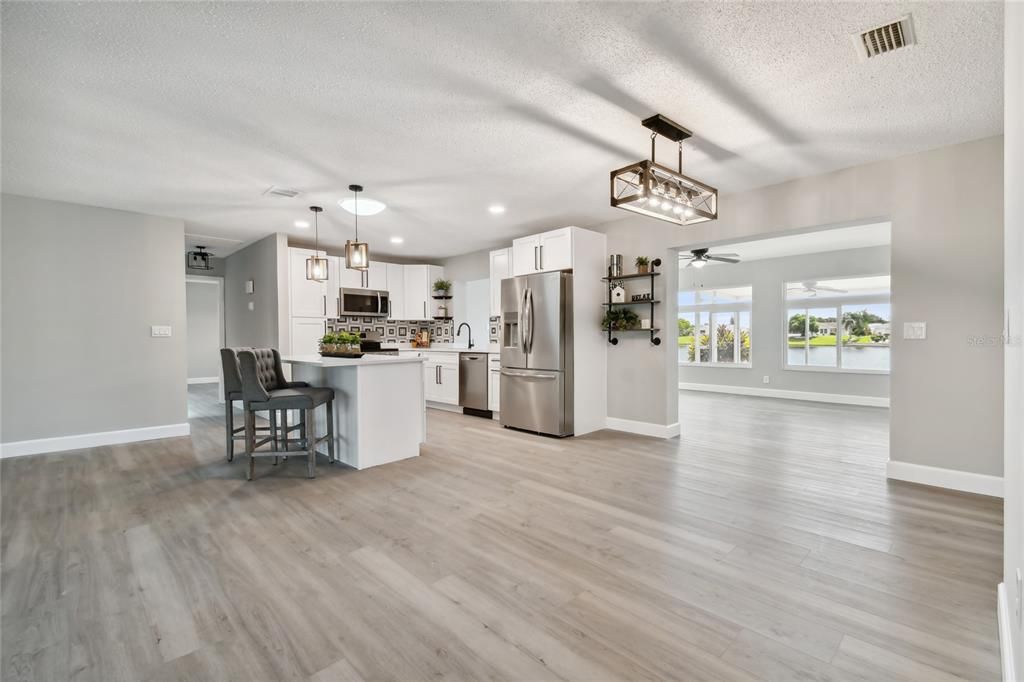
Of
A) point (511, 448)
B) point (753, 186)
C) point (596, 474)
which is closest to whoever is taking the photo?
point (596, 474)

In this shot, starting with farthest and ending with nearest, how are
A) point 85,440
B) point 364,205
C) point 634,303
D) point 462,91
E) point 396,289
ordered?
point 396,289 < point 634,303 < point 85,440 < point 364,205 < point 462,91

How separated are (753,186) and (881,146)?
945 mm

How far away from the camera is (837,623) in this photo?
1755 millimetres

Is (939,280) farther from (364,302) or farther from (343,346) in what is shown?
(364,302)

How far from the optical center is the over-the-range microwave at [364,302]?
654 cm

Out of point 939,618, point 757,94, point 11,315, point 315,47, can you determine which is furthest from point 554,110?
point 11,315

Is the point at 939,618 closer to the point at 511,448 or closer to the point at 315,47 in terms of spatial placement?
the point at 511,448

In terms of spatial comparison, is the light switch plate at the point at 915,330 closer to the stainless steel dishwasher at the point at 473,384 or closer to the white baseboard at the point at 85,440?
the stainless steel dishwasher at the point at 473,384

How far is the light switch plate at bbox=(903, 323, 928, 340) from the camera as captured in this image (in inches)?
132

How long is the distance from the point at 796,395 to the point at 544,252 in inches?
217

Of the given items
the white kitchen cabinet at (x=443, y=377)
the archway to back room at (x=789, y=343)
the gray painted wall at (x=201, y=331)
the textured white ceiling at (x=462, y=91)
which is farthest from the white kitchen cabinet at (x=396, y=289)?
the gray painted wall at (x=201, y=331)

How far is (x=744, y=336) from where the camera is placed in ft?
28.6

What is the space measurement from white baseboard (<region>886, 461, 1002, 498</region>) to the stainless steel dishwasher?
4193 millimetres

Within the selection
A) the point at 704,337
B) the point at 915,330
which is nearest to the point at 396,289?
the point at 704,337
